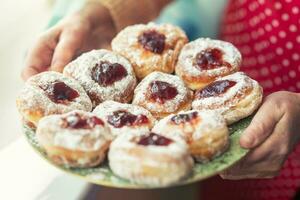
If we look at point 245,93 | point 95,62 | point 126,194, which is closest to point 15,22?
point 126,194

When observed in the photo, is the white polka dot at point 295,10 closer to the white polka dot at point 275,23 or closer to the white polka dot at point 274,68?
the white polka dot at point 275,23

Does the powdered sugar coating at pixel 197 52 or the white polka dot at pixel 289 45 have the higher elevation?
the powdered sugar coating at pixel 197 52

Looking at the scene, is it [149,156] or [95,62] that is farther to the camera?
[95,62]

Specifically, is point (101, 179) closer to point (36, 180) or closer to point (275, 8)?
point (36, 180)

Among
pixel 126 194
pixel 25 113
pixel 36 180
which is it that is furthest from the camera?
pixel 126 194

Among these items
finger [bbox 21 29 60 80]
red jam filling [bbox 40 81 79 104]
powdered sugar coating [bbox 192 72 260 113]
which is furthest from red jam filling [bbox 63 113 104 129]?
finger [bbox 21 29 60 80]

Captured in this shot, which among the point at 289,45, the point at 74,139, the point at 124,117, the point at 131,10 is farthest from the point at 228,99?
the point at 131,10

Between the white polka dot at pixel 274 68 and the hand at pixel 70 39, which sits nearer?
the hand at pixel 70 39

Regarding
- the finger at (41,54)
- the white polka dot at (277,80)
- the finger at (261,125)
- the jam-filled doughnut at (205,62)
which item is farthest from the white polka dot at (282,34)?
the finger at (41,54)
